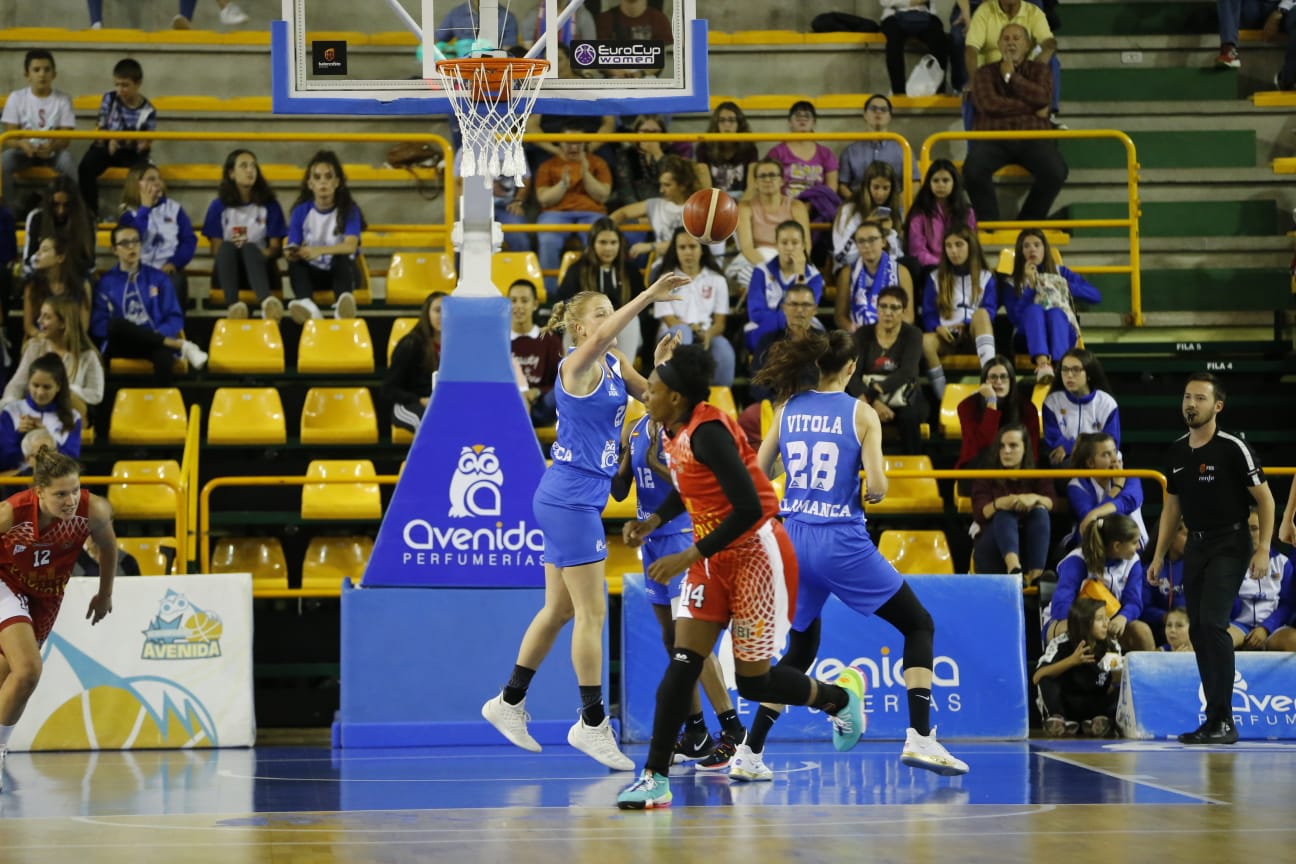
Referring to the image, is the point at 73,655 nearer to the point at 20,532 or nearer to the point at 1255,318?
the point at 20,532

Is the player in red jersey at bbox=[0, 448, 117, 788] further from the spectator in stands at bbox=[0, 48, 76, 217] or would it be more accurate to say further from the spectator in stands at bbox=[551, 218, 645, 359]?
the spectator in stands at bbox=[0, 48, 76, 217]

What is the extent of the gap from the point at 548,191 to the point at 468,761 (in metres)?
6.82

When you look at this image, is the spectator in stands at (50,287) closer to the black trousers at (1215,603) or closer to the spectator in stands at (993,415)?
the spectator in stands at (993,415)

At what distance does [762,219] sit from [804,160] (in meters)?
1.29

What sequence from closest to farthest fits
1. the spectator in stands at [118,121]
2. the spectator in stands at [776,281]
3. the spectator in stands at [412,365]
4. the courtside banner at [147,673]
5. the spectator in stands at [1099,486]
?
1. the courtside banner at [147,673]
2. the spectator in stands at [1099,486]
3. the spectator in stands at [412,365]
4. the spectator in stands at [776,281]
5. the spectator in stands at [118,121]

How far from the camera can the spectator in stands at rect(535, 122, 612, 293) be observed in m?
15.3

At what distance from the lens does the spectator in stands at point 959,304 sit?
46.1ft

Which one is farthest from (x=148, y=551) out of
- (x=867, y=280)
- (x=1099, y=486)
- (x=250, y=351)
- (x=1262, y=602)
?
(x=1262, y=602)

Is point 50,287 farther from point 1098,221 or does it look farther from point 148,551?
point 1098,221

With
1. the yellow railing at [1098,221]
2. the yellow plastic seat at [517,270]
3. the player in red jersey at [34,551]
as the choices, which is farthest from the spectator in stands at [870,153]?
the player in red jersey at [34,551]

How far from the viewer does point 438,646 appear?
1037cm

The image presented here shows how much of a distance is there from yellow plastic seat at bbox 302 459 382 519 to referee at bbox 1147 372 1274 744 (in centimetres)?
567

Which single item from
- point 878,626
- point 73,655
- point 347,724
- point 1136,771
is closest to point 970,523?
point 878,626

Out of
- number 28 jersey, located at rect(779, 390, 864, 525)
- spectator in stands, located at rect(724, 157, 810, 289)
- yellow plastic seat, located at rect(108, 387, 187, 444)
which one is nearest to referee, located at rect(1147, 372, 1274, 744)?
number 28 jersey, located at rect(779, 390, 864, 525)
